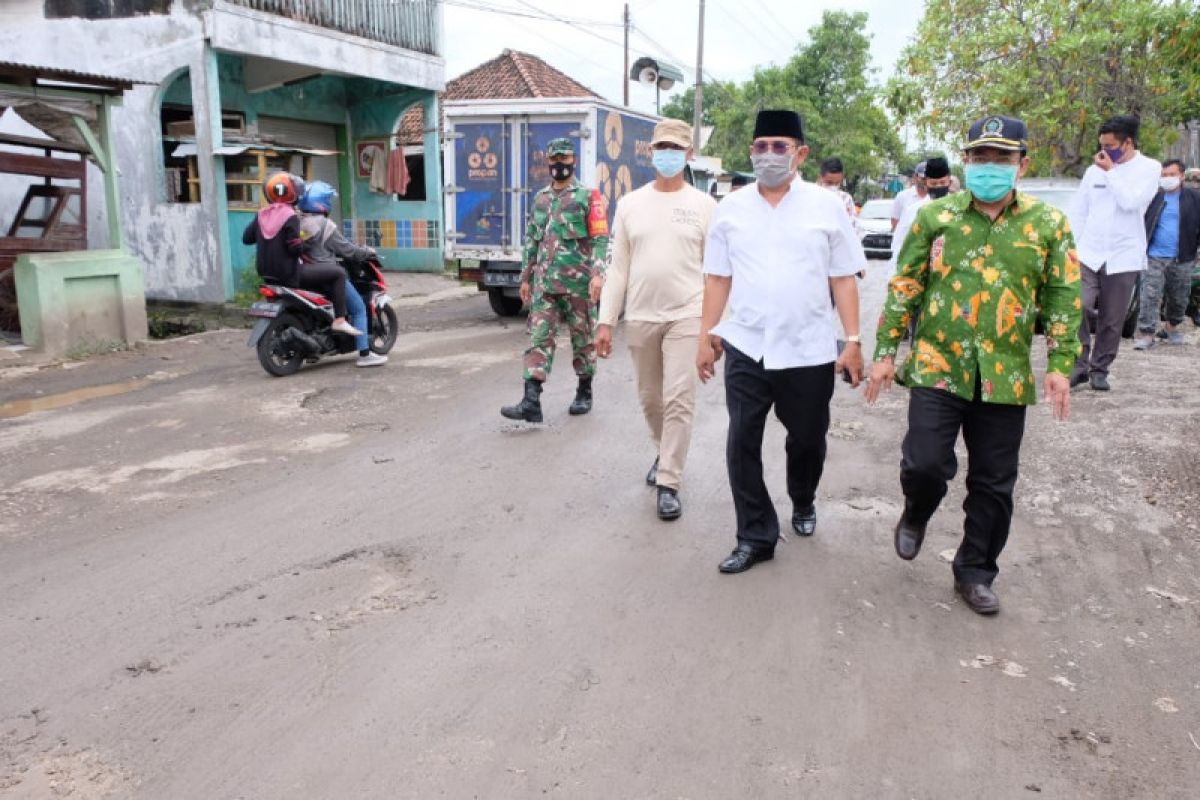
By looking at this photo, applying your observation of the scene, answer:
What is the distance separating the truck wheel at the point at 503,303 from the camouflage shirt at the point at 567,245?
602 centimetres

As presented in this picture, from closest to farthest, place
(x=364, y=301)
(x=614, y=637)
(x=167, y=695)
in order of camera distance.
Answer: (x=167, y=695)
(x=614, y=637)
(x=364, y=301)

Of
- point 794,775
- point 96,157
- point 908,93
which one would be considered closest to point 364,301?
point 96,157

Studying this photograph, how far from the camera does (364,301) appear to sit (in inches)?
360

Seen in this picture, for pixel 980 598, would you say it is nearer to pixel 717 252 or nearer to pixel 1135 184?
pixel 717 252

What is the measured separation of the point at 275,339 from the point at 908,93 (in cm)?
1320

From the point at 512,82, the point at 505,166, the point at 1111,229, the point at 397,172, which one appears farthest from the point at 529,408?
the point at 512,82

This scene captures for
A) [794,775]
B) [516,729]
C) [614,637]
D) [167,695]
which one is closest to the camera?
[794,775]

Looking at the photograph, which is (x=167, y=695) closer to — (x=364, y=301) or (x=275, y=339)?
(x=275, y=339)

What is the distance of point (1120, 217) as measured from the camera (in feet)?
23.7

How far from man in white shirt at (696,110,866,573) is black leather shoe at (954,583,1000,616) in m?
0.80

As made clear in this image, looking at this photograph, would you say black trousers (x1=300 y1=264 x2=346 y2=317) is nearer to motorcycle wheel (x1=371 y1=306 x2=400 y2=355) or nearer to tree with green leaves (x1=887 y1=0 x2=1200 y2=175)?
motorcycle wheel (x1=371 y1=306 x2=400 y2=355)

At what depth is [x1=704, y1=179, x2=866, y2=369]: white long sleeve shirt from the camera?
13.1 ft

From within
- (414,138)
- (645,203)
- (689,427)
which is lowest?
(689,427)

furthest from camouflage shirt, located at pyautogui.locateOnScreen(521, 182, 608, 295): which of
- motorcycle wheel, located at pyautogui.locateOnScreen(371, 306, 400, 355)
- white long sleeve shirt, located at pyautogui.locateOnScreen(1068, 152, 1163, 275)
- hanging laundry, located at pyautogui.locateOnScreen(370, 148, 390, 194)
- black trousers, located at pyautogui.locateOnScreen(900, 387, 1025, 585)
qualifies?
hanging laundry, located at pyautogui.locateOnScreen(370, 148, 390, 194)
